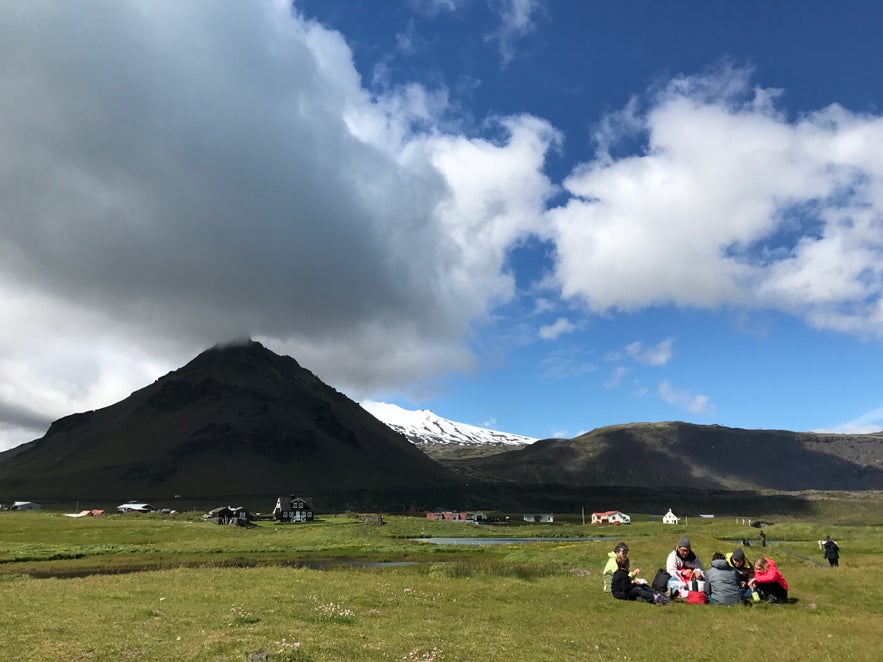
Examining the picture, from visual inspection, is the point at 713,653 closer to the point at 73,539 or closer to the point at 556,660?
the point at 556,660

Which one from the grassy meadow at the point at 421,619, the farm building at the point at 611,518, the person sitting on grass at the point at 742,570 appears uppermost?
the person sitting on grass at the point at 742,570

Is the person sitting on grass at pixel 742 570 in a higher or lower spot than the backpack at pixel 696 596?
higher

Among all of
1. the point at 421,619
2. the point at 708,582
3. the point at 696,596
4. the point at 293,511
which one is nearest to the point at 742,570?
the point at 708,582

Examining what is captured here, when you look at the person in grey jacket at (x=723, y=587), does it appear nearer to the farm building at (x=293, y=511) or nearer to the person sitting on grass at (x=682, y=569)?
the person sitting on grass at (x=682, y=569)

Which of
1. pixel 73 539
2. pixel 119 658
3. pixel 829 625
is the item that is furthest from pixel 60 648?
pixel 73 539

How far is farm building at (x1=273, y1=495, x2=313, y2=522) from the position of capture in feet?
590

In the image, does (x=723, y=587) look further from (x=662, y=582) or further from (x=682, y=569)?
(x=662, y=582)

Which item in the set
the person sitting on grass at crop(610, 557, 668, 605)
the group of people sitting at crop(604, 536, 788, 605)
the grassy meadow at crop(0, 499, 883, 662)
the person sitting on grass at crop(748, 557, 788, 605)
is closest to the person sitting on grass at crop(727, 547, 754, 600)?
the group of people sitting at crop(604, 536, 788, 605)

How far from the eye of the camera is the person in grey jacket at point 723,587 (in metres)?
26.3

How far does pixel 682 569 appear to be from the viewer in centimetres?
2847

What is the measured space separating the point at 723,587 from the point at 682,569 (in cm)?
228

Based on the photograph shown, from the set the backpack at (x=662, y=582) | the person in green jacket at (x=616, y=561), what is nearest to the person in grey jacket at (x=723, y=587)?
the backpack at (x=662, y=582)

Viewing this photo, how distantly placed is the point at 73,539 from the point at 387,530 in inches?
2265

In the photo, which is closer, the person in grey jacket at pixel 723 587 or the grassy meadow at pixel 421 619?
the grassy meadow at pixel 421 619
